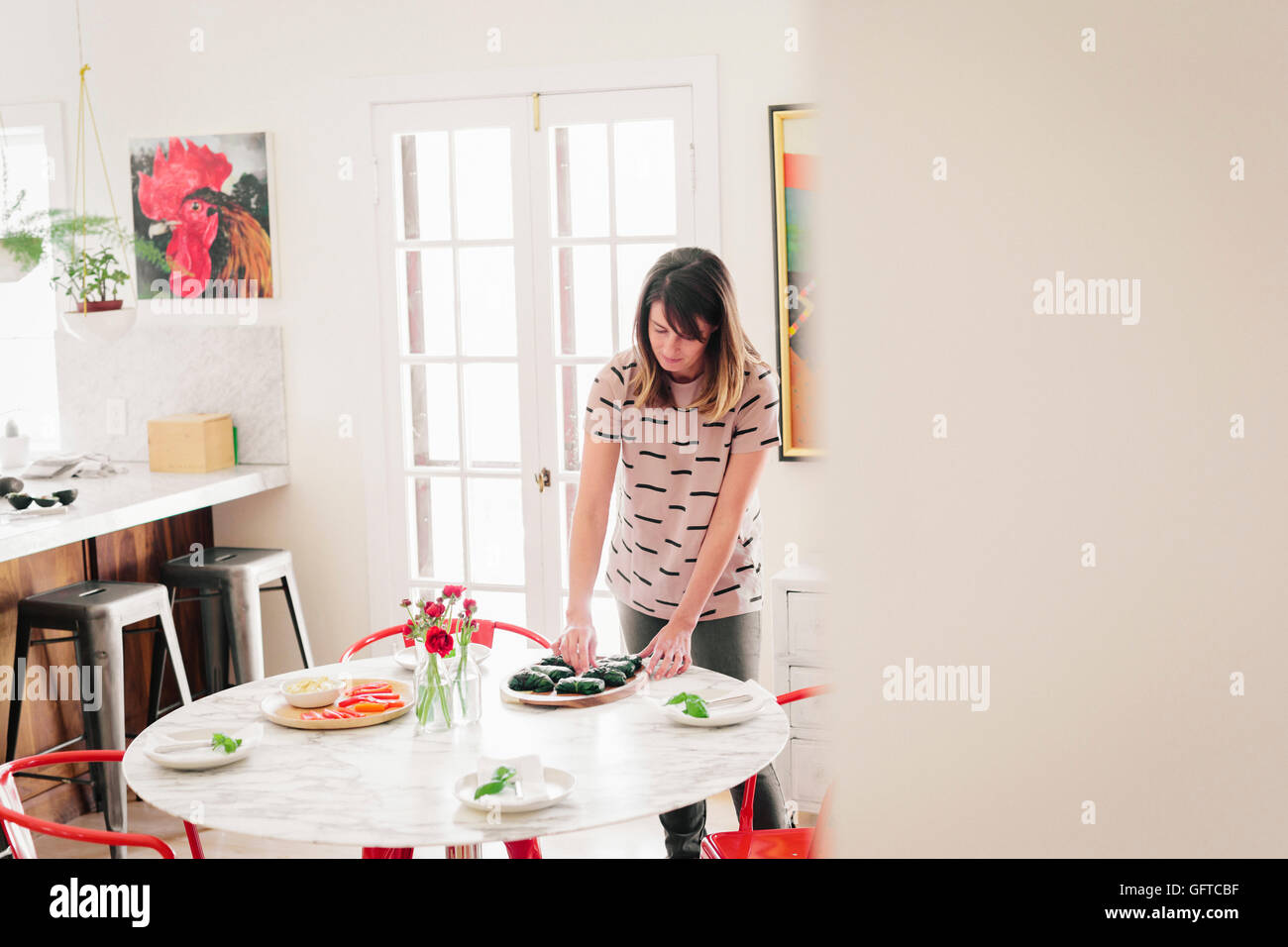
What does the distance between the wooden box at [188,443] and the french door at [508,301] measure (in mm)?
671

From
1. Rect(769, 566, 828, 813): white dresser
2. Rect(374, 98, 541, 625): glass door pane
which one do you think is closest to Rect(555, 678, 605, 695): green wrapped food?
Rect(769, 566, 828, 813): white dresser

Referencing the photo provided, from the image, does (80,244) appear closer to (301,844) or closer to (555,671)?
(301,844)

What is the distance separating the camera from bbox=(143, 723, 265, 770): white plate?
1824 mm

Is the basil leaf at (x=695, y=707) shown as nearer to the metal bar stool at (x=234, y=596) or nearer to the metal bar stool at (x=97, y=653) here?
the metal bar stool at (x=97, y=653)

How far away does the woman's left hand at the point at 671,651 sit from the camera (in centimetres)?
223

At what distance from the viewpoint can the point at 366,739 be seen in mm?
1992

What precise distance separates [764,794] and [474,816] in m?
0.93

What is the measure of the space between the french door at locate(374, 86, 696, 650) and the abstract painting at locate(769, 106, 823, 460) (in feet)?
1.03

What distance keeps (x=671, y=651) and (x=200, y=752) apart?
0.90 m

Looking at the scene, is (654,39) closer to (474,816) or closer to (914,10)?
(474,816)

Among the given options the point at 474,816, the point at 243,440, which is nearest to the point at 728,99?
the point at 243,440

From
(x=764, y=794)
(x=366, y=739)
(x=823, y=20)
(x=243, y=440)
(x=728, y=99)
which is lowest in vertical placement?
(x=764, y=794)

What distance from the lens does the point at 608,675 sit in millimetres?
2154

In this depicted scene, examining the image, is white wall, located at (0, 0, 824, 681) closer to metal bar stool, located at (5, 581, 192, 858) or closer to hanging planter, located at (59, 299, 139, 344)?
hanging planter, located at (59, 299, 139, 344)
